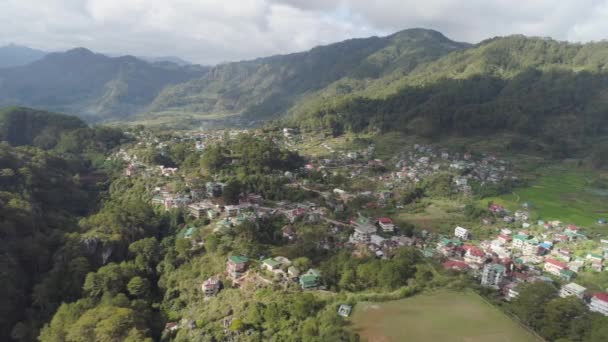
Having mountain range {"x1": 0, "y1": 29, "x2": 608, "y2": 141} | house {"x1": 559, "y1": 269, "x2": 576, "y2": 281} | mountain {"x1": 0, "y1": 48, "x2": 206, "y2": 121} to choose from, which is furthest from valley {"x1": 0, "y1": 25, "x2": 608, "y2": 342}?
mountain {"x1": 0, "y1": 48, "x2": 206, "y2": 121}

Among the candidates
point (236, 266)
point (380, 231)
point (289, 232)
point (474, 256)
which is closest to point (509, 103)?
point (380, 231)

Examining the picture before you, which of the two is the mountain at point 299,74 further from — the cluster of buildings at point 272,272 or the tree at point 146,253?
the cluster of buildings at point 272,272

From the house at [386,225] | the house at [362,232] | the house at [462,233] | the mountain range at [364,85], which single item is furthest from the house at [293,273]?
the mountain range at [364,85]

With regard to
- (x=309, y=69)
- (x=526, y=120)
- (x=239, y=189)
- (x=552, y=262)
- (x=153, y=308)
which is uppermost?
(x=309, y=69)

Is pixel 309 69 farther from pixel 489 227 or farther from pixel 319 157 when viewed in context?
pixel 489 227


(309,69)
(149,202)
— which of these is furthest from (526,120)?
(309,69)

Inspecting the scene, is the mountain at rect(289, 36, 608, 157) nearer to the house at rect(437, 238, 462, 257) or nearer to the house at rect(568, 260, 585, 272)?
the house at rect(568, 260, 585, 272)
